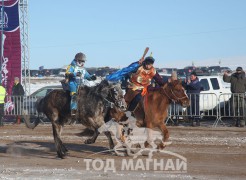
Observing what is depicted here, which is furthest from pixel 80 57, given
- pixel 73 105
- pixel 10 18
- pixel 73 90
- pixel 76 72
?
pixel 10 18

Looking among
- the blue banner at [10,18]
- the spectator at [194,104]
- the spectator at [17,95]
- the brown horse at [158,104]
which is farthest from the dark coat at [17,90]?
the brown horse at [158,104]

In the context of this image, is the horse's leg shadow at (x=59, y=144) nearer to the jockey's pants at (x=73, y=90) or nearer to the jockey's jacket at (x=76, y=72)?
the jockey's pants at (x=73, y=90)

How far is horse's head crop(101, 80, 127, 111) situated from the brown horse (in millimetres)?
980

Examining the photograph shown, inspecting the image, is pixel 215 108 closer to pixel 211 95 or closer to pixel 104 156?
pixel 211 95

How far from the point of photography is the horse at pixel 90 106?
12.7 meters

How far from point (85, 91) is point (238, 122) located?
9.99 metres

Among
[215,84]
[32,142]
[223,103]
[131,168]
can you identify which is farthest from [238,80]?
[131,168]

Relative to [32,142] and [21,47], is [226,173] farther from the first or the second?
[21,47]

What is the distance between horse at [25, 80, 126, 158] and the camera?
12.7 metres

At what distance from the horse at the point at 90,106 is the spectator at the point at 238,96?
9132mm

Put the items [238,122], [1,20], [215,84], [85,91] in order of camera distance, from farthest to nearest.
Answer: [1,20]
[215,84]
[238,122]
[85,91]

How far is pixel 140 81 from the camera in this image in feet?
45.2

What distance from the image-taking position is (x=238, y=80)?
2180cm

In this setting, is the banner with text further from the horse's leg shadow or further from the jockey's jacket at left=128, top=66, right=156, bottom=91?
the jockey's jacket at left=128, top=66, right=156, bottom=91
